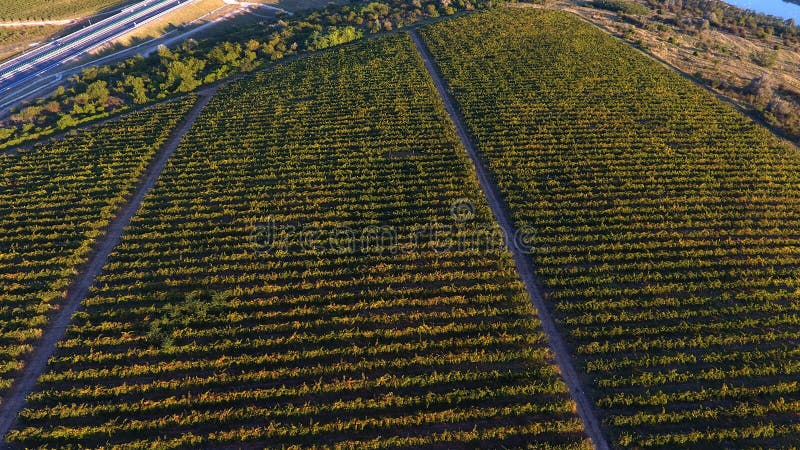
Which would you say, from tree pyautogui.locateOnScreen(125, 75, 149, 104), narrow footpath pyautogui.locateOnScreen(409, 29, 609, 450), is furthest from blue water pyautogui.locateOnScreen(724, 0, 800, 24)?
tree pyautogui.locateOnScreen(125, 75, 149, 104)

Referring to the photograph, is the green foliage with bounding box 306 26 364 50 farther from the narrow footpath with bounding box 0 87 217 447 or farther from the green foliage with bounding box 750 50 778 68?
the green foliage with bounding box 750 50 778 68

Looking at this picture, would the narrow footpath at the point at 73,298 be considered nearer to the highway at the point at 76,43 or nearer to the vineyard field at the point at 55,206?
the vineyard field at the point at 55,206

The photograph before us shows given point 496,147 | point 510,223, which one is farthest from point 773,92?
point 510,223

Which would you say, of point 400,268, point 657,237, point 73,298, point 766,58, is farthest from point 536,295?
point 766,58

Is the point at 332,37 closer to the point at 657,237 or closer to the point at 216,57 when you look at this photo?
the point at 216,57

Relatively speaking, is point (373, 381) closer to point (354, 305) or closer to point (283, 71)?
point (354, 305)

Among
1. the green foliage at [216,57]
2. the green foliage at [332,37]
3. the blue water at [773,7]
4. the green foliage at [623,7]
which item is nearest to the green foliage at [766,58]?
the green foliage at [623,7]
